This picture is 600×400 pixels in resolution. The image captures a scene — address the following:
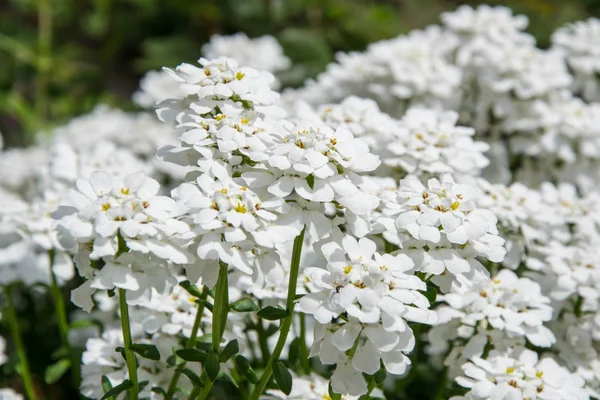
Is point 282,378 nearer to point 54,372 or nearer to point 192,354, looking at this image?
point 192,354

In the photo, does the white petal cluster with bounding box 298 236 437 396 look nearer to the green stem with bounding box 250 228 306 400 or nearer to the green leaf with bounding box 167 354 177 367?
the green stem with bounding box 250 228 306 400

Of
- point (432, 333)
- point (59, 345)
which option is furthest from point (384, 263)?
point (59, 345)

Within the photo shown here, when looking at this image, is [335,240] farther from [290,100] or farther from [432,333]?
[290,100]

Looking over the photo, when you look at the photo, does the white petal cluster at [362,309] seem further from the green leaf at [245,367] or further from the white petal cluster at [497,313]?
the white petal cluster at [497,313]

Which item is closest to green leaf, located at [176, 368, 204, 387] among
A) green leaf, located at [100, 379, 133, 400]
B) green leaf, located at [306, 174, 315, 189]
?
green leaf, located at [100, 379, 133, 400]

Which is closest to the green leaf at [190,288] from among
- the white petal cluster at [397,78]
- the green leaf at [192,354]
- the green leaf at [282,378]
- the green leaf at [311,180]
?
the green leaf at [192,354]

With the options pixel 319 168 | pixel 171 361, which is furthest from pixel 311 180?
pixel 171 361

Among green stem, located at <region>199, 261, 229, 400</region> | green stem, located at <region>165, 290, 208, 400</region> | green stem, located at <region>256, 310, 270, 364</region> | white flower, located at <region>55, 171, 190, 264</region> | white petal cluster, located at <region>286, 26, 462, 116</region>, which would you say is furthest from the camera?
white petal cluster, located at <region>286, 26, 462, 116</region>
